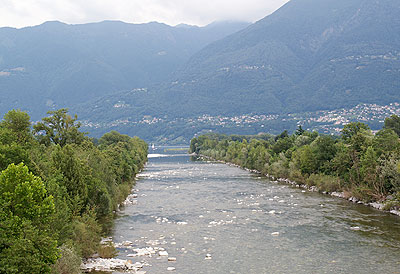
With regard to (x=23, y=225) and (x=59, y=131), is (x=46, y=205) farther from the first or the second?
(x=59, y=131)

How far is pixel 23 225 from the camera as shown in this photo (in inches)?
709

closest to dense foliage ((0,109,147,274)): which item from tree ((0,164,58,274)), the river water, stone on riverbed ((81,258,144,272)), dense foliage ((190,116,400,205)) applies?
tree ((0,164,58,274))

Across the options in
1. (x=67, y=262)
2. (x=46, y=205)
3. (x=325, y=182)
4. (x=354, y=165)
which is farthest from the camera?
(x=325, y=182)

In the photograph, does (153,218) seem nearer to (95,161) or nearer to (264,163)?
(95,161)

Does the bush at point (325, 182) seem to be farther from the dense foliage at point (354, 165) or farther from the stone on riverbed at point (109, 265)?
the stone on riverbed at point (109, 265)

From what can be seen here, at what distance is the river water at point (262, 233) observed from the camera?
30328 mm

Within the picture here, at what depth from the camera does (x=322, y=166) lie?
73875mm

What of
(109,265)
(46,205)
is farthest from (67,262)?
(46,205)

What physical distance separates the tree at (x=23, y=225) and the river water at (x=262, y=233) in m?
11.1

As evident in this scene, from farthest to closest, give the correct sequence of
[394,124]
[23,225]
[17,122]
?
[394,124]
[17,122]
[23,225]

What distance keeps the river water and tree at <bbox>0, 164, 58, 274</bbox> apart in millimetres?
11147

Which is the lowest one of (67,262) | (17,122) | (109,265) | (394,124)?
(109,265)

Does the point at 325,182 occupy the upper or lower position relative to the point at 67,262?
lower

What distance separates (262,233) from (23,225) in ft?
87.9
